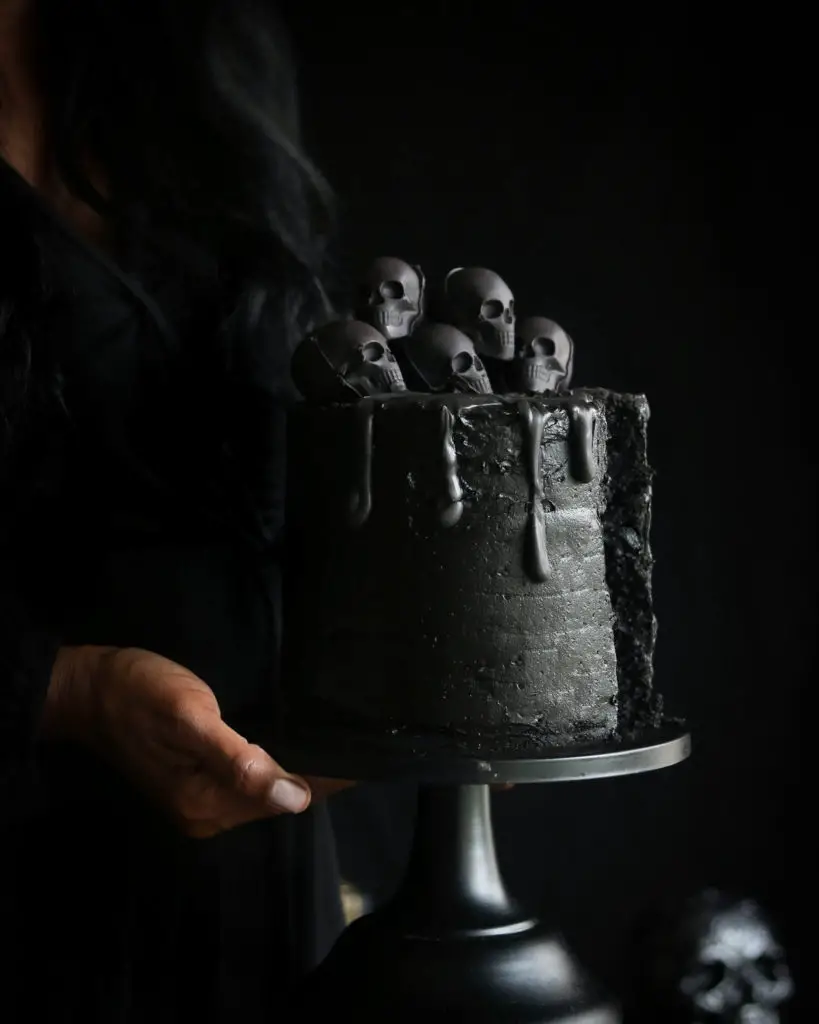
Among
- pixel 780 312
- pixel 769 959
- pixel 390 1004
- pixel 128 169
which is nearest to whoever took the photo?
pixel 390 1004

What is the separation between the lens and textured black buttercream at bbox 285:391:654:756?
890mm

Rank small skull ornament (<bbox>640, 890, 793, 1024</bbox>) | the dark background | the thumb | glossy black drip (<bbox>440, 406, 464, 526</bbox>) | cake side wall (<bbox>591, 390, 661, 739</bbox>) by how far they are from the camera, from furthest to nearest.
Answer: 1. the dark background
2. small skull ornament (<bbox>640, 890, 793, 1024</bbox>)
3. cake side wall (<bbox>591, 390, 661, 739</bbox>)
4. glossy black drip (<bbox>440, 406, 464, 526</bbox>)
5. the thumb

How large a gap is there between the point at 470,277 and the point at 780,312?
569 mm

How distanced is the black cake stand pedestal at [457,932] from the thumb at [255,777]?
0.05m

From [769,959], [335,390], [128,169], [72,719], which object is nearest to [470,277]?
[335,390]

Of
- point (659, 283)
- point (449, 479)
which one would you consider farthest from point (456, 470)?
point (659, 283)

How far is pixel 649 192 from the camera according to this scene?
1469 millimetres

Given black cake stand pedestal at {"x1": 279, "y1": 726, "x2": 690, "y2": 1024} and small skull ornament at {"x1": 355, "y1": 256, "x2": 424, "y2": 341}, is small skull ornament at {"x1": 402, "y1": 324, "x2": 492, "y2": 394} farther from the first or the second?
black cake stand pedestal at {"x1": 279, "y1": 726, "x2": 690, "y2": 1024}

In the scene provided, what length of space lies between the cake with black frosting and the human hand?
101 mm

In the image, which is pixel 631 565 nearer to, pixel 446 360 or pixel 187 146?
pixel 446 360

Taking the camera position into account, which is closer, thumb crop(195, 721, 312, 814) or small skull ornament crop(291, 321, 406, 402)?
thumb crop(195, 721, 312, 814)

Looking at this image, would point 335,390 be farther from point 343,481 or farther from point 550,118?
point 550,118

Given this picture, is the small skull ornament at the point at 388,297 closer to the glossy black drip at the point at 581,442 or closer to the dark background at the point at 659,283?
the glossy black drip at the point at 581,442

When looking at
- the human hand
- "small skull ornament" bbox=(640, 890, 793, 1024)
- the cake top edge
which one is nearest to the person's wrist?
the human hand
